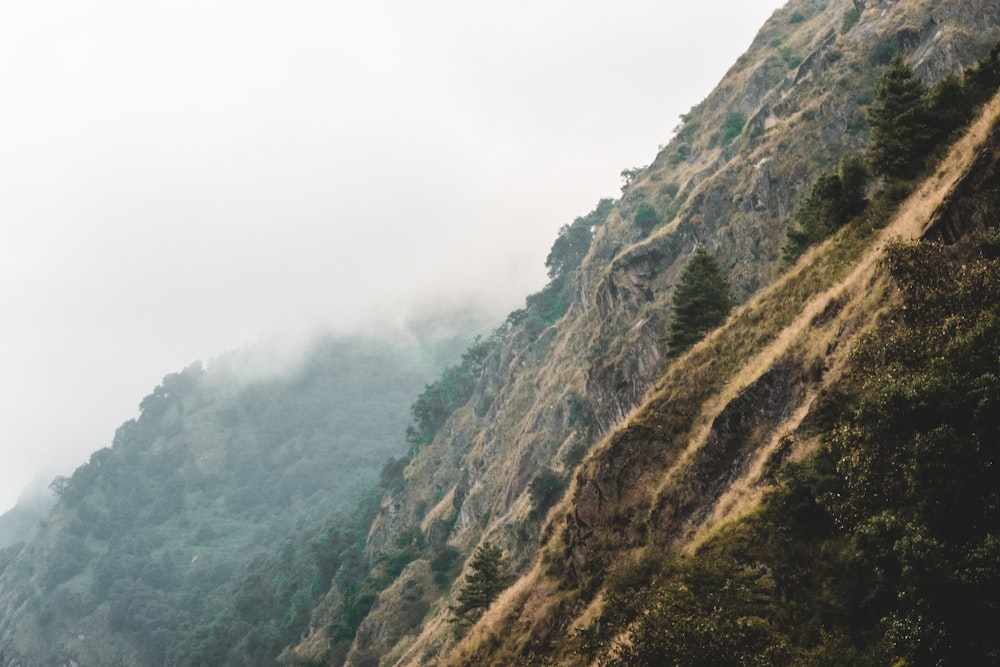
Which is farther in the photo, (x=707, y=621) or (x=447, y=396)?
(x=447, y=396)

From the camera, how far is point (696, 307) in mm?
40594

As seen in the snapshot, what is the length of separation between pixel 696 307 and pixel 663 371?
1243 cm

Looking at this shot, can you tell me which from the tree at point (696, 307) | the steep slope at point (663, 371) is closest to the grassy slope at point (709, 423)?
the steep slope at point (663, 371)

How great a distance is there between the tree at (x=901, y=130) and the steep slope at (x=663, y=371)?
6.40 feet

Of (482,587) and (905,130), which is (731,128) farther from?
(482,587)

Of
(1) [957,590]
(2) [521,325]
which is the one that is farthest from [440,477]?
(1) [957,590]

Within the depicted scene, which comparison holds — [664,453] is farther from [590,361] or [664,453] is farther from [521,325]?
[521,325]

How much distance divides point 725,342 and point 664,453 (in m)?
6.98

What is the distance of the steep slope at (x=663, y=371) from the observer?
25.5 metres

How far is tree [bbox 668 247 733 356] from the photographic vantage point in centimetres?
3988

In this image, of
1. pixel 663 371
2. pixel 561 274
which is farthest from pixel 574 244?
pixel 663 371

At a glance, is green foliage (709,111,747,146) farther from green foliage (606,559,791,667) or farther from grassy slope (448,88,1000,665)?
green foliage (606,559,791,667)

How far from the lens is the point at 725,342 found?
32500mm

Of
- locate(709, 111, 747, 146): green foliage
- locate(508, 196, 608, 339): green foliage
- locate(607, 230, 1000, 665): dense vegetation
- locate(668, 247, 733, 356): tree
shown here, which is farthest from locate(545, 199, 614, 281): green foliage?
locate(607, 230, 1000, 665): dense vegetation
